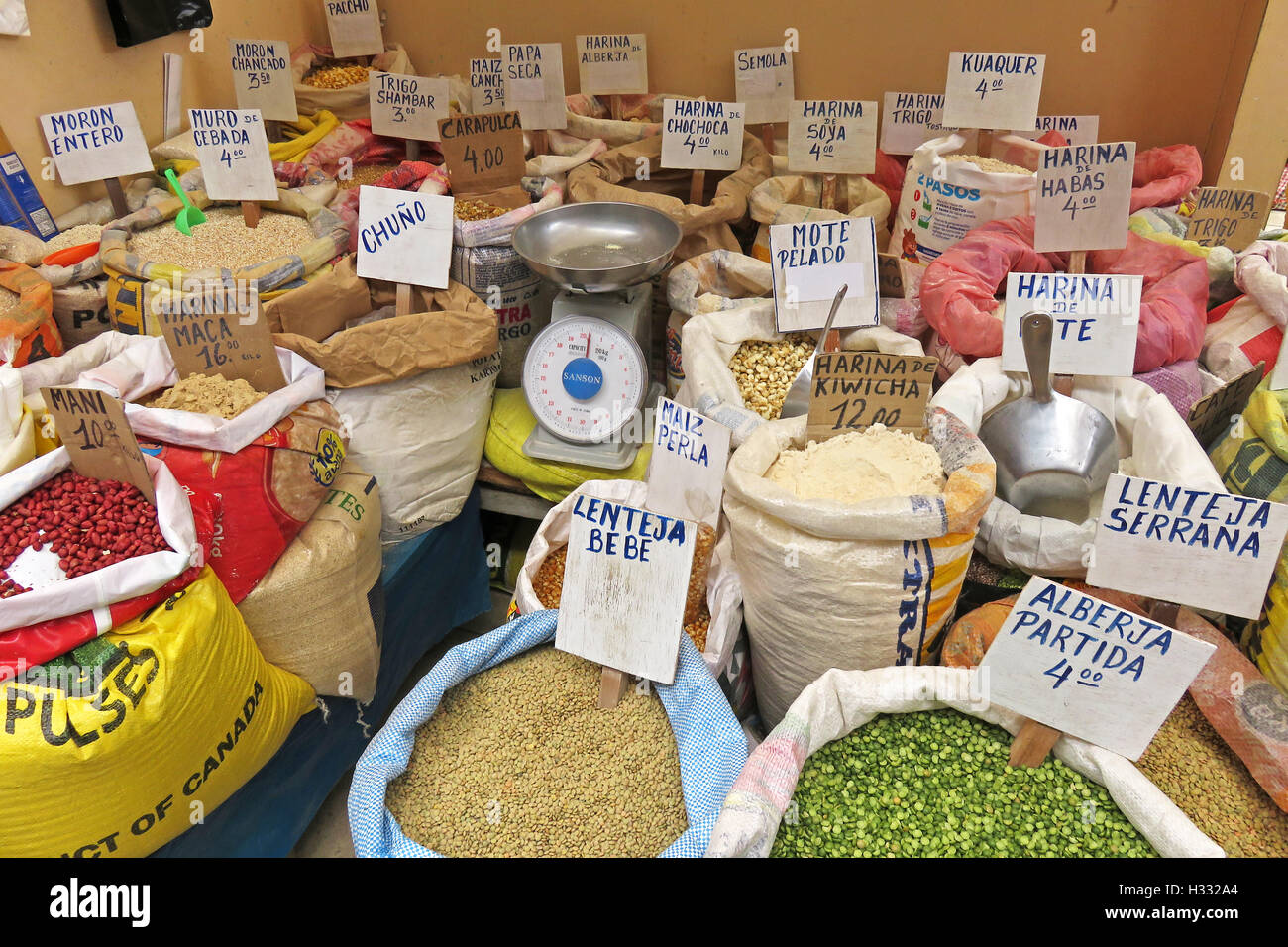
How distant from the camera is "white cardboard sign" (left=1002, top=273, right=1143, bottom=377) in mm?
1471

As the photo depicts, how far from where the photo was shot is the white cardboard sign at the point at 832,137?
6.49 feet

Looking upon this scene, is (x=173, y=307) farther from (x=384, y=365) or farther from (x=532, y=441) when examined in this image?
(x=532, y=441)

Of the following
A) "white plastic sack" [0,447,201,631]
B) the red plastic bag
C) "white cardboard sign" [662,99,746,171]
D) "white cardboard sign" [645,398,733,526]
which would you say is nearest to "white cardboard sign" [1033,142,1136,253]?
the red plastic bag

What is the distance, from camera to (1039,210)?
160cm

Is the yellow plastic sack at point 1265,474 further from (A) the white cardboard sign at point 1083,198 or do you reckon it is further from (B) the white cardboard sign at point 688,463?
(B) the white cardboard sign at point 688,463

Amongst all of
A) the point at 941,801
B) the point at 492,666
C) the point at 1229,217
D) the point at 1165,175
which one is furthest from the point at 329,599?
the point at 1165,175

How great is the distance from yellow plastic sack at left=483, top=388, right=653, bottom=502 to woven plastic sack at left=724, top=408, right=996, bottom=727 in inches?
19.6

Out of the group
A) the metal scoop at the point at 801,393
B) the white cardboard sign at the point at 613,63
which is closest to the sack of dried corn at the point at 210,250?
the white cardboard sign at the point at 613,63

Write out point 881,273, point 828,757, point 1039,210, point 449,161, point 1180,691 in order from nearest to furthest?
point 1180,691
point 828,757
point 1039,210
point 881,273
point 449,161

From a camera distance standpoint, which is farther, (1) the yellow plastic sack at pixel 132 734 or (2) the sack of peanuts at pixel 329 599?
(2) the sack of peanuts at pixel 329 599

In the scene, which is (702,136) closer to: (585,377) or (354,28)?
(585,377)

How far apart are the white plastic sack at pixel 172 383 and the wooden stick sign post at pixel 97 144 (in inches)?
28.1

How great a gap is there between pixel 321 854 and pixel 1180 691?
151 cm

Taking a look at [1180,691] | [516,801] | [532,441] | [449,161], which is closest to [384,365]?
[532,441]
